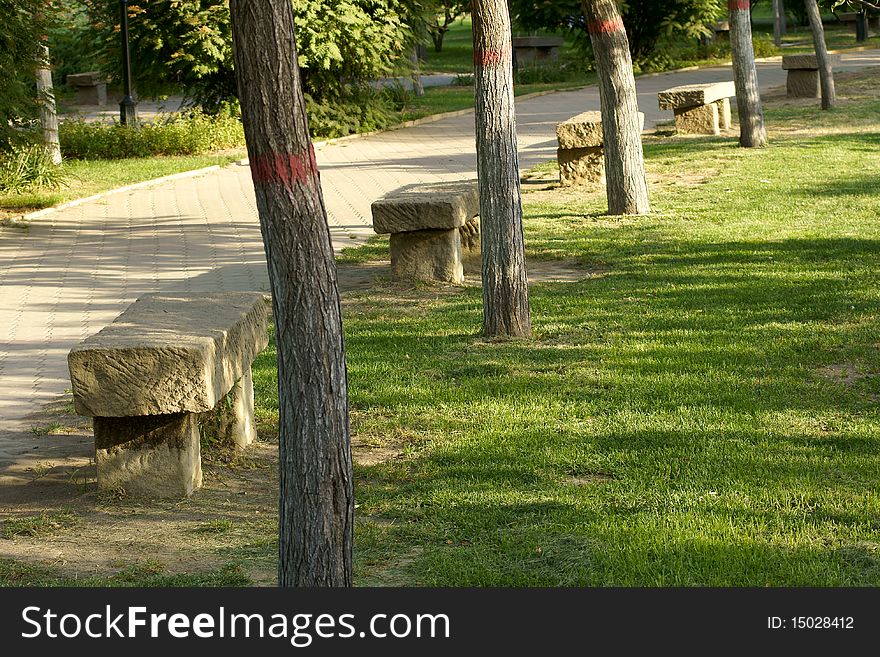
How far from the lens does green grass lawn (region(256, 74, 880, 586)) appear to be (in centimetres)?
419

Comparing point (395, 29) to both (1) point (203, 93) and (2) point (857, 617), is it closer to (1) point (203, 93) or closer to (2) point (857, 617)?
(1) point (203, 93)

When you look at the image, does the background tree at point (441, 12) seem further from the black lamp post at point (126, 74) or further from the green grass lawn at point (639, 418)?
the green grass lawn at point (639, 418)

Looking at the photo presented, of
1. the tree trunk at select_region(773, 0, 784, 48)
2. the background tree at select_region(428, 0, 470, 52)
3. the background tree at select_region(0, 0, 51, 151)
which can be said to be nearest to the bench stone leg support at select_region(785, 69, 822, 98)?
the background tree at select_region(428, 0, 470, 52)

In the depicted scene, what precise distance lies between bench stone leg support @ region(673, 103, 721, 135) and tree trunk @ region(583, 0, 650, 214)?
21.9 feet

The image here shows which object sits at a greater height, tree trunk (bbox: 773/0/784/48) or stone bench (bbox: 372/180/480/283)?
tree trunk (bbox: 773/0/784/48)

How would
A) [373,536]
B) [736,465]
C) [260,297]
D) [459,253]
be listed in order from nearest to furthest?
[373,536]
[736,465]
[260,297]
[459,253]

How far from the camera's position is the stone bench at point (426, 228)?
29.3 ft

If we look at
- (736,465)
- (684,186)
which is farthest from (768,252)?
(736,465)

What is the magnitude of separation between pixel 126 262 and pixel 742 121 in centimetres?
872

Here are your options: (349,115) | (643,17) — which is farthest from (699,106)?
(643,17)

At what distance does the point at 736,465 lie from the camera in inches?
195

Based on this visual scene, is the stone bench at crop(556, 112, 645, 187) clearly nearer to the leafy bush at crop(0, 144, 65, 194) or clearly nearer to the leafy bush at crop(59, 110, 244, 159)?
the leafy bush at crop(0, 144, 65, 194)

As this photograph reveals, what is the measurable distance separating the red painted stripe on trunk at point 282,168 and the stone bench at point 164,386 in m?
1.56

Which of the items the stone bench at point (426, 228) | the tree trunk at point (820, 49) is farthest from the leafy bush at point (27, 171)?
the tree trunk at point (820, 49)
